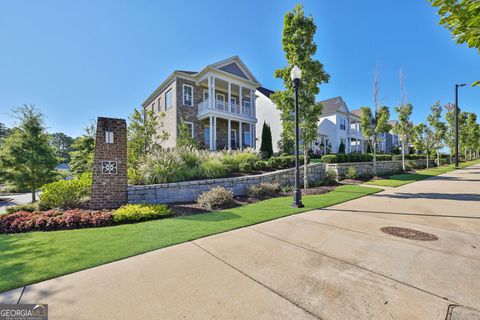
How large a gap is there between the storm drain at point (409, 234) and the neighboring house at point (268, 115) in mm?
18650

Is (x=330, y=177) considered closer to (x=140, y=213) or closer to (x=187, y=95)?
(x=140, y=213)

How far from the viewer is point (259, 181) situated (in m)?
9.14

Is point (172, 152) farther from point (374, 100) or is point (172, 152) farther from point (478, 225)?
point (374, 100)

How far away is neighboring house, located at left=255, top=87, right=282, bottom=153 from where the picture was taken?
23367 mm

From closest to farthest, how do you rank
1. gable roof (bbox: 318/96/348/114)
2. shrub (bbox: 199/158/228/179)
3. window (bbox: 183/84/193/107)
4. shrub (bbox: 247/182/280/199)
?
shrub (bbox: 247/182/280/199) < shrub (bbox: 199/158/228/179) < window (bbox: 183/84/193/107) < gable roof (bbox: 318/96/348/114)

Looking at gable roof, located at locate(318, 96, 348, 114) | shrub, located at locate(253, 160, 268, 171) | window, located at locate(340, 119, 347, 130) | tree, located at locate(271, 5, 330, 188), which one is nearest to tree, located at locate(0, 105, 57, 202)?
shrub, located at locate(253, 160, 268, 171)

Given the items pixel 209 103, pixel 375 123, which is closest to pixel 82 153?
pixel 209 103

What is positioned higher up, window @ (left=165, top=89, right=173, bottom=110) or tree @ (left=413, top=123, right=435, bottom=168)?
window @ (left=165, top=89, right=173, bottom=110)

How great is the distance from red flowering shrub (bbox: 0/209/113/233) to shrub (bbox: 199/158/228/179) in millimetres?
3854

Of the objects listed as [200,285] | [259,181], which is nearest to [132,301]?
[200,285]

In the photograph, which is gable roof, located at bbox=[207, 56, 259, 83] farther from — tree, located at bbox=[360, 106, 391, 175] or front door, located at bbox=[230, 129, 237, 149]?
tree, located at bbox=[360, 106, 391, 175]

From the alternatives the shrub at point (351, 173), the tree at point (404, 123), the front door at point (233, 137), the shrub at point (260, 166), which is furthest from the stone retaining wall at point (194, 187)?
the tree at point (404, 123)

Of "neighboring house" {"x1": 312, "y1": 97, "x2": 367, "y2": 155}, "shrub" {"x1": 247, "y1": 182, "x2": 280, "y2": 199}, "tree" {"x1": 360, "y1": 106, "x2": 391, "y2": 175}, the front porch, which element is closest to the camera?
"shrub" {"x1": 247, "y1": 182, "x2": 280, "y2": 199}

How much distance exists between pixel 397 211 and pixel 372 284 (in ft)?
14.3
